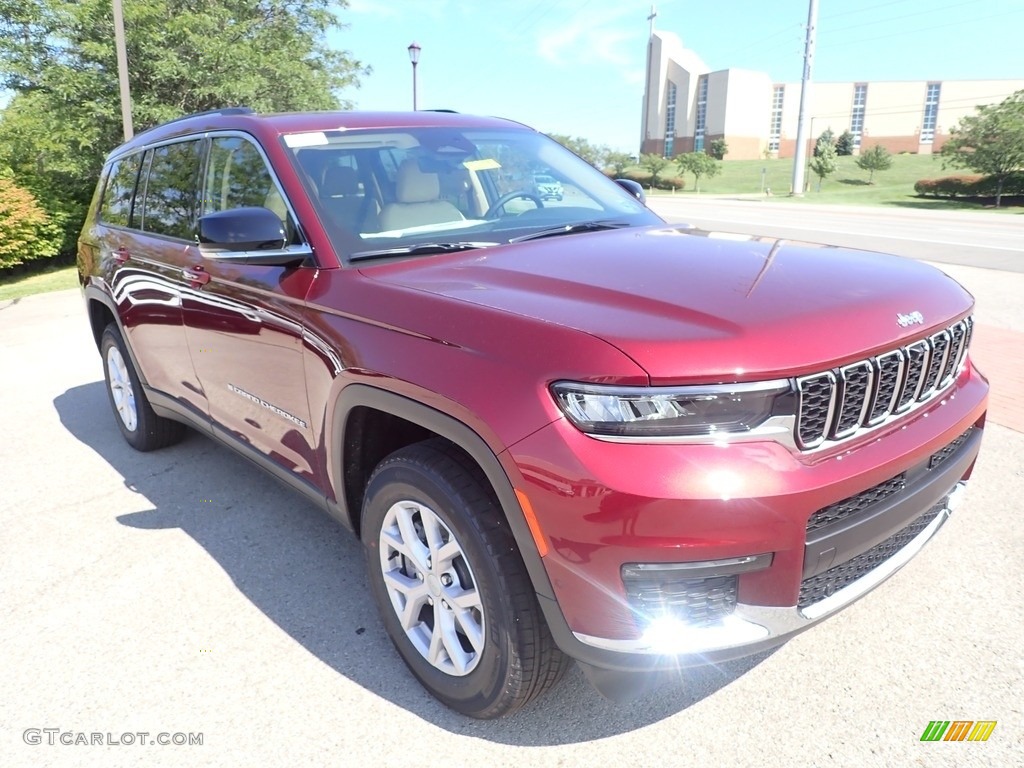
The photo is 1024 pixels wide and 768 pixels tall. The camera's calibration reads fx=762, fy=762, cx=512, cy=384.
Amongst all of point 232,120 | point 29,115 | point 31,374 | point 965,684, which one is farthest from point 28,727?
point 29,115

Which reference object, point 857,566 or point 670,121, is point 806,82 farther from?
point 670,121

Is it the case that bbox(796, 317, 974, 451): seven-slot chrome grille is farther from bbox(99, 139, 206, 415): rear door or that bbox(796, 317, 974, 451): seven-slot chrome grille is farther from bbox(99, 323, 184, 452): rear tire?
bbox(99, 323, 184, 452): rear tire

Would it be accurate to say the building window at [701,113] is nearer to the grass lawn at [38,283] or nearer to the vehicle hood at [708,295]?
the grass lawn at [38,283]

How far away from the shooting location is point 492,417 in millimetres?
1938

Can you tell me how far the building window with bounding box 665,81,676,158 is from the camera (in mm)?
103938

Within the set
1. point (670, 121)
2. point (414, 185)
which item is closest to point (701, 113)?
point (670, 121)

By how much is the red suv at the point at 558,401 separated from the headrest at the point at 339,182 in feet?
0.04

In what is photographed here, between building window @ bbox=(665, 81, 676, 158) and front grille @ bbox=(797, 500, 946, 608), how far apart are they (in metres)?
110

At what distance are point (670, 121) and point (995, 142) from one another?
70201mm

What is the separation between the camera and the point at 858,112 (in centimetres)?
10219

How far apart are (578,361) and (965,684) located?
69.6 inches

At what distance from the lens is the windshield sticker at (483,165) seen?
3.36m

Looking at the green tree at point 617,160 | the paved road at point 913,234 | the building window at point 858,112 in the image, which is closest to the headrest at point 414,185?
the paved road at point 913,234

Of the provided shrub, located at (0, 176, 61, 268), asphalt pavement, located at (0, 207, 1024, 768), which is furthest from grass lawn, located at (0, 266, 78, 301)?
asphalt pavement, located at (0, 207, 1024, 768)
